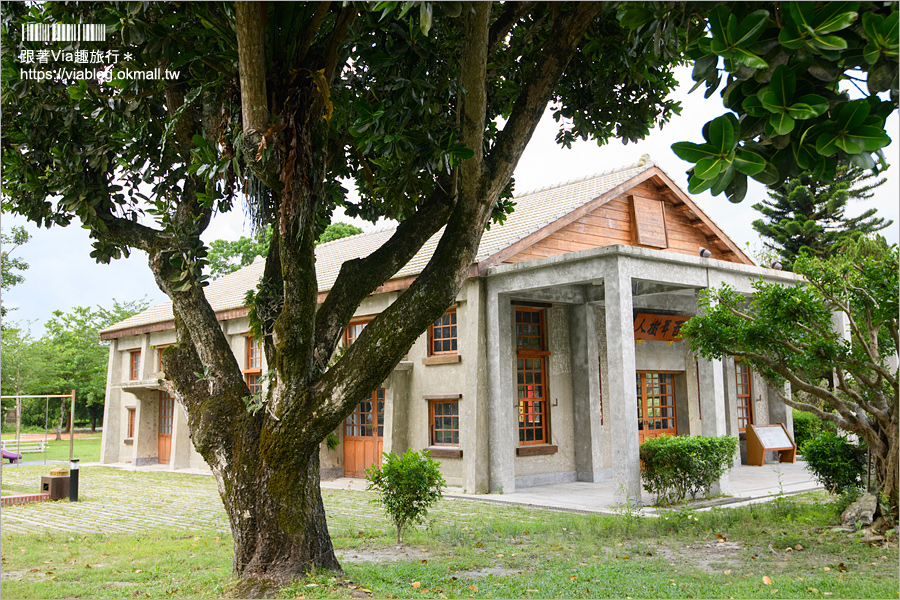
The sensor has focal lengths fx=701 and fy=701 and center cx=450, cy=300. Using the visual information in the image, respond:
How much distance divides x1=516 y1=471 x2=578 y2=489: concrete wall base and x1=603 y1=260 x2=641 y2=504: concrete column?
2968 mm

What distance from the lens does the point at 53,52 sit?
6.27 meters

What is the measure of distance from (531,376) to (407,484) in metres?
7.03

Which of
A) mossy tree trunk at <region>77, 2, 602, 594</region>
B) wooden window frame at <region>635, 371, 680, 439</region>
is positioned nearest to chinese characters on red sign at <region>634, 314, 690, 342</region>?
wooden window frame at <region>635, 371, 680, 439</region>

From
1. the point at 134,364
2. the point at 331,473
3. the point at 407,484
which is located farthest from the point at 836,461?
the point at 134,364

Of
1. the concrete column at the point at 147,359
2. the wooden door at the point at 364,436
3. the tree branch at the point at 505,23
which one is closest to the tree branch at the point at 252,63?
the tree branch at the point at 505,23

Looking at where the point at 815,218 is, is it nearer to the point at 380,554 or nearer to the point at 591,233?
the point at 591,233

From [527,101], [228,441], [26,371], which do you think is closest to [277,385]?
[228,441]

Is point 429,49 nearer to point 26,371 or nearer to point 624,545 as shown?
point 624,545

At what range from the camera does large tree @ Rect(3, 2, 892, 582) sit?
213 inches

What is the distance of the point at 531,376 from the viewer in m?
14.8

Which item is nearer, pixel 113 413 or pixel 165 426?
pixel 165 426

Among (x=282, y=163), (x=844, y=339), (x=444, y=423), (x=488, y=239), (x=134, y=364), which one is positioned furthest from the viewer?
(x=134, y=364)

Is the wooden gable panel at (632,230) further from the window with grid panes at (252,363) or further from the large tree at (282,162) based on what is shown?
the window with grid panes at (252,363)

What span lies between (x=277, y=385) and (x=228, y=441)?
2.24 feet
